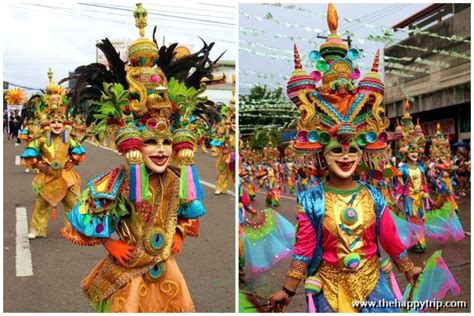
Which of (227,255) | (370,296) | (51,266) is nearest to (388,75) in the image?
(227,255)

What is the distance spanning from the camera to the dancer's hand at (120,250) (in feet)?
11.9

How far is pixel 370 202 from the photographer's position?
11.8ft

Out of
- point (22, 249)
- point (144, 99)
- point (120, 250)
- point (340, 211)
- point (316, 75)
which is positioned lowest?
point (22, 249)

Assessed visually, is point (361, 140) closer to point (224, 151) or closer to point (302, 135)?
point (302, 135)

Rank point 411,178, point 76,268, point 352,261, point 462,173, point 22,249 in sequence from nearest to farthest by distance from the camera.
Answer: point 352,261 → point 76,268 → point 22,249 → point 411,178 → point 462,173

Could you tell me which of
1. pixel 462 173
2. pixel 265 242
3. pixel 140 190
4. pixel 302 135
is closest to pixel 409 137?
pixel 265 242

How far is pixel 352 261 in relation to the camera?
11.3ft

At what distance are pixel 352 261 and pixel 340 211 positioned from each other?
32 centimetres

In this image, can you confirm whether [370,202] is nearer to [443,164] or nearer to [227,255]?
[227,255]

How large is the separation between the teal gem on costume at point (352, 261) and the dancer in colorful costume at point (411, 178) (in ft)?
15.3

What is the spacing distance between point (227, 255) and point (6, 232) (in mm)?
3537

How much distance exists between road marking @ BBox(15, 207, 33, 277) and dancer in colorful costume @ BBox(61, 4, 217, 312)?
111 inches

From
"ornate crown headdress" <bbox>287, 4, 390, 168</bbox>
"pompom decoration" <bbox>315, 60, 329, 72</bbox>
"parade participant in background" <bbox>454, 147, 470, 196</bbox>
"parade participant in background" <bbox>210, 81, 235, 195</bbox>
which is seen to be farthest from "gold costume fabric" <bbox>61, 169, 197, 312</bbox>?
"parade participant in background" <bbox>454, 147, 470, 196</bbox>

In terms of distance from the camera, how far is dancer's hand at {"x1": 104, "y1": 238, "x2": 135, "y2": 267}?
3629 millimetres
